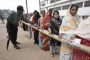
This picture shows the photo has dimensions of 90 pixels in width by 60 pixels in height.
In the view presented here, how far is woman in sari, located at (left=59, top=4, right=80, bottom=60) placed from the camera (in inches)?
102

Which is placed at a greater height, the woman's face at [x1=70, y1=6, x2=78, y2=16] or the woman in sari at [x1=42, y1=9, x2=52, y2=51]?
the woman's face at [x1=70, y1=6, x2=78, y2=16]

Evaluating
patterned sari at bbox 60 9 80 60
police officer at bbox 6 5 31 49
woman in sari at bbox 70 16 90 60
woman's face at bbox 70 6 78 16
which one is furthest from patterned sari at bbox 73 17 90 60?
police officer at bbox 6 5 31 49

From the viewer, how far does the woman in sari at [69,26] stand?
2592 millimetres

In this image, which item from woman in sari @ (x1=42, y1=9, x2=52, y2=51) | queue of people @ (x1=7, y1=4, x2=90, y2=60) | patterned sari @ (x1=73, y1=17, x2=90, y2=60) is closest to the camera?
patterned sari @ (x1=73, y1=17, x2=90, y2=60)

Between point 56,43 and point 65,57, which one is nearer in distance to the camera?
point 65,57

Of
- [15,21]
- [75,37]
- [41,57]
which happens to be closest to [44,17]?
[15,21]

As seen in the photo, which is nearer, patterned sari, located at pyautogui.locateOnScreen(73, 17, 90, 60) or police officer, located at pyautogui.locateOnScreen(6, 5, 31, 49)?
patterned sari, located at pyautogui.locateOnScreen(73, 17, 90, 60)

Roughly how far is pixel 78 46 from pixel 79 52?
0.80ft

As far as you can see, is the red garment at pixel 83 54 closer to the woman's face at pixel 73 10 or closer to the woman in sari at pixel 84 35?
the woman in sari at pixel 84 35

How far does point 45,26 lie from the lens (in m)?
4.80

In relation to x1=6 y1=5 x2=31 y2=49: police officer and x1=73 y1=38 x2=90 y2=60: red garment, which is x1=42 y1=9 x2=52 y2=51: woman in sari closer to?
x1=6 y1=5 x2=31 y2=49: police officer

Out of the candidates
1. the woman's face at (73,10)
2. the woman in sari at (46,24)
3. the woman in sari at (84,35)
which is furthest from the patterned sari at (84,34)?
the woman in sari at (46,24)

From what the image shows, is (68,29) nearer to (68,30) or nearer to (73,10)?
(68,30)

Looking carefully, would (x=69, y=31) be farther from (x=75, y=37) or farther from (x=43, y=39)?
(x=43, y=39)
